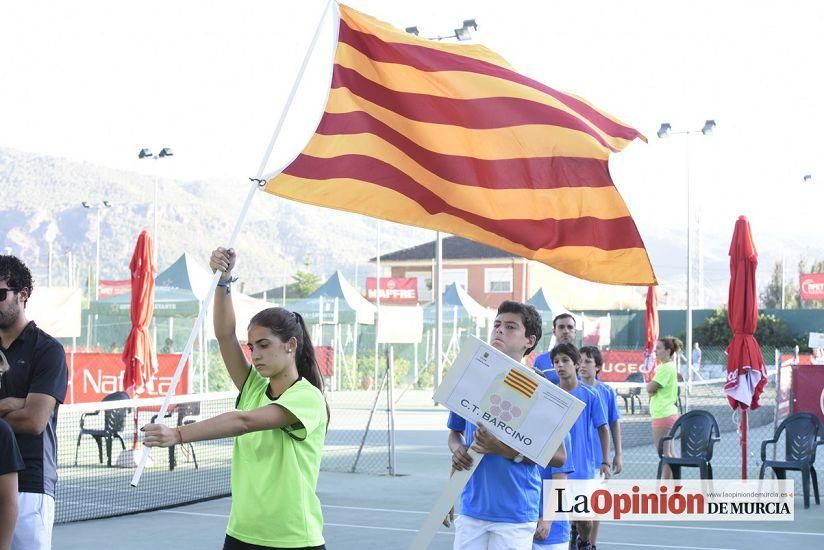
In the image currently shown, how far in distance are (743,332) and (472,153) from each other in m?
7.96

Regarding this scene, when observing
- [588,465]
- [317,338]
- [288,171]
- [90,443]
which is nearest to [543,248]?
[288,171]

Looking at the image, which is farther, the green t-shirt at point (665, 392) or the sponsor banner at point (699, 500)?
the green t-shirt at point (665, 392)

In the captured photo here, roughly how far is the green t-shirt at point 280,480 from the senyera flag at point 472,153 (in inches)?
90.4

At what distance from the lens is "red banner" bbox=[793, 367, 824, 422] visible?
16391 mm

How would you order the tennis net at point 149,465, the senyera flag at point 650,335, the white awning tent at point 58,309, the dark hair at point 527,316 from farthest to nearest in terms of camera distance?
the senyera flag at point 650,335 < the white awning tent at point 58,309 < the tennis net at point 149,465 < the dark hair at point 527,316

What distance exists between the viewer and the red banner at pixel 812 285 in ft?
254

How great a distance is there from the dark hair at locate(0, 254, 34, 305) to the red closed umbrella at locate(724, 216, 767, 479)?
34.5 ft

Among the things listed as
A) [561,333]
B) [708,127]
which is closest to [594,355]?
[561,333]

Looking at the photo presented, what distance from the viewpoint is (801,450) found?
569 inches

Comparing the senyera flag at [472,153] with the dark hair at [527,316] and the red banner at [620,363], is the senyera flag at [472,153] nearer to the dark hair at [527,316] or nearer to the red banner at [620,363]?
the dark hair at [527,316]

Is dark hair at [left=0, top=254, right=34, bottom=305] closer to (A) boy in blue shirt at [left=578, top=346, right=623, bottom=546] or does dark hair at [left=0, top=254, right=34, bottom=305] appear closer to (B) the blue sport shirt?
(B) the blue sport shirt

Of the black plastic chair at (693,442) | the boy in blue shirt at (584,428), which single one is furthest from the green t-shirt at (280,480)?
the black plastic chair at (693,442)

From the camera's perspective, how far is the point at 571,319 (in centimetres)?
1015

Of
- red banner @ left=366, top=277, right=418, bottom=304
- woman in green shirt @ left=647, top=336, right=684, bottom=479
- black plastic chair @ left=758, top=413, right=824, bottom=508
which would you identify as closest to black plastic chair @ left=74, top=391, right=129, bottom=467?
woman in green shirt @ left=647, top=336, right=684, bottom=479
